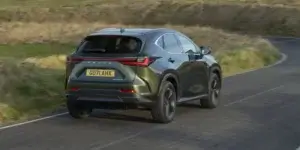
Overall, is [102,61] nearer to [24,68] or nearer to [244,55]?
[24,68]

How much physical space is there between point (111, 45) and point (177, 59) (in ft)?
4.36

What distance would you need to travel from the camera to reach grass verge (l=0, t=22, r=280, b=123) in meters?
14.2

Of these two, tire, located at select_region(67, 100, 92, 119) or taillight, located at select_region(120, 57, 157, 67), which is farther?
tire, located at select_region(67, 100, 92, 119)

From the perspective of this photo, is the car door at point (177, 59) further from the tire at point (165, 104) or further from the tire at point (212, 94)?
the tire at point (212, 94)

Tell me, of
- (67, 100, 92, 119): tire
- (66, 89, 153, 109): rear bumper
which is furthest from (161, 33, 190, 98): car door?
(67, 100, 92, 119): tire

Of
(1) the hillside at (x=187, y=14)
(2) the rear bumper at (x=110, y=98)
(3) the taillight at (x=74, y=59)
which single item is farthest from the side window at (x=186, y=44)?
(1) the hillside at (x=187, y=14)

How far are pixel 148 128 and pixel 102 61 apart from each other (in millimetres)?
1308

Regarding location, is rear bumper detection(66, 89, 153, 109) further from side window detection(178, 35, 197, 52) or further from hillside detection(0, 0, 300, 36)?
hillside detection(0, 0, 300, 36)

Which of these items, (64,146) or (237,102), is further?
(237,102)

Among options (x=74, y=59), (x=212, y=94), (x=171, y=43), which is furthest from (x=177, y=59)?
(x=212, y=94)

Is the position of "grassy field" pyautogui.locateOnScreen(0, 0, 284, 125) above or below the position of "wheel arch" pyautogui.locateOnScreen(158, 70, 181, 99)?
below

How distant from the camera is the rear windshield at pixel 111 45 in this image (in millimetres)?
12078

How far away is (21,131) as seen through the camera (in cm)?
1138

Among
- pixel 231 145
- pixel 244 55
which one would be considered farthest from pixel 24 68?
pixel 244 55
